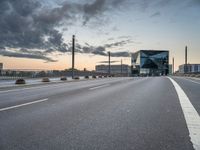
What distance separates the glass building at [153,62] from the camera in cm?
10343

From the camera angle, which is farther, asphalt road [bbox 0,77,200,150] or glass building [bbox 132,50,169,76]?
glass building [bbox 132,50,169,76]

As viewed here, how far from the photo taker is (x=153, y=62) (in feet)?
340

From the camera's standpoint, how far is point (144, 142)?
4277mm

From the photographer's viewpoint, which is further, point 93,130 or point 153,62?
point 153,62

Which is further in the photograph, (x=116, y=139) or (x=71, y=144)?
(x=116, y=139)

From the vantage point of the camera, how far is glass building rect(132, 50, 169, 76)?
103 m

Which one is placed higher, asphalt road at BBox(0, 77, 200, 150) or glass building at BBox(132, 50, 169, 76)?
glass building at BBox(132, 50, 169, 76)

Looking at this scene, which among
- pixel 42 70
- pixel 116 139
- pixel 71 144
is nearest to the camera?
pixel 71 144

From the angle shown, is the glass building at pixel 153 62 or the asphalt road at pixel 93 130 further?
the glass building at pixel 153 62

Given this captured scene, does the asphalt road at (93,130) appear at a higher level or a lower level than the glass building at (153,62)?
lower

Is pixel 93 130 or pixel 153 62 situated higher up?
pixel 153 62

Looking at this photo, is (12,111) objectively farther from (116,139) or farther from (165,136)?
(165,136)

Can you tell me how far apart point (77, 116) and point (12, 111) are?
7.23 feet

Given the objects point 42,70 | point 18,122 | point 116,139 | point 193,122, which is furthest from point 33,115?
point 42,70
